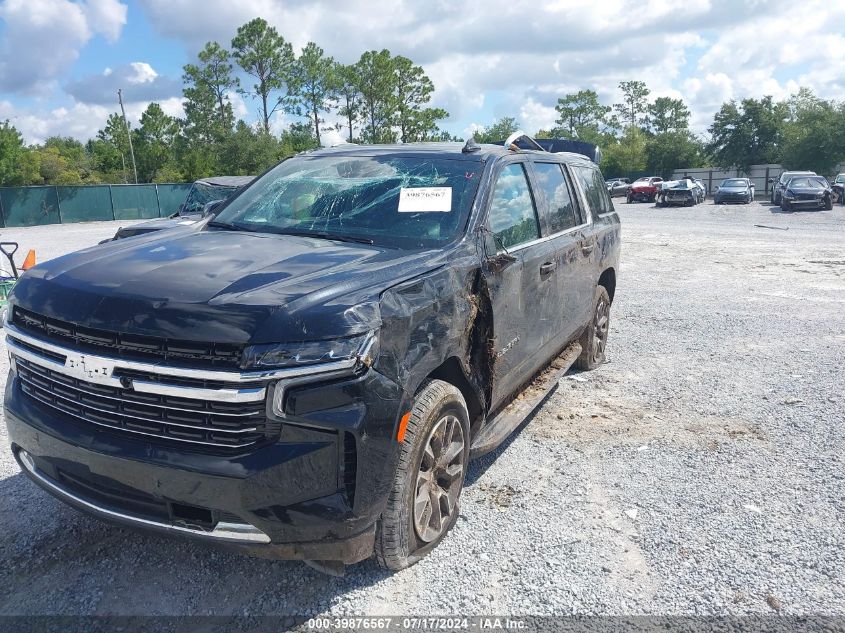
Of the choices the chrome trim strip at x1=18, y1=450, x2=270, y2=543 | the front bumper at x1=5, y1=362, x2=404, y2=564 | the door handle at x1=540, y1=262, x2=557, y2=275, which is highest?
the door handle at x1=540, y1=262, x2=557, y2=275

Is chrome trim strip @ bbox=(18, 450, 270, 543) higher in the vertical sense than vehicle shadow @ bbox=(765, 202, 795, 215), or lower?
higher

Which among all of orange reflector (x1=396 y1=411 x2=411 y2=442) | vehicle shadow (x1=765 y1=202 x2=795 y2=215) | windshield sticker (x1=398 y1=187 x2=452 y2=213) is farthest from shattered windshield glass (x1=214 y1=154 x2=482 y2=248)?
vehicle shadow (x1=765 y1=202 x2=795 y2=215)

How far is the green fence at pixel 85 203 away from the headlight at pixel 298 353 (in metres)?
40.6

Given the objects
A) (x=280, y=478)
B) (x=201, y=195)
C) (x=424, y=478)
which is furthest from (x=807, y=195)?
(x=280, y=478)

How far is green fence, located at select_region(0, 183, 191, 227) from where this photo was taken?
3675 cm

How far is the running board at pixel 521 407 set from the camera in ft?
11.7

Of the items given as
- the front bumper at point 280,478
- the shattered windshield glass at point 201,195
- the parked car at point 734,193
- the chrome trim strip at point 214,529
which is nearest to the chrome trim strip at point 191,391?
the front bumper at point 280,478

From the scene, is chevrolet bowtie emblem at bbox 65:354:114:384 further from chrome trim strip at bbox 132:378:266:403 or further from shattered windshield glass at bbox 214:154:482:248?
shattered windshield glass at bbox 214:154:482:248

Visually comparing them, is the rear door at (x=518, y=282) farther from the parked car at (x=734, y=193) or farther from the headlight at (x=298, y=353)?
the parked car at (x=734, y=193)

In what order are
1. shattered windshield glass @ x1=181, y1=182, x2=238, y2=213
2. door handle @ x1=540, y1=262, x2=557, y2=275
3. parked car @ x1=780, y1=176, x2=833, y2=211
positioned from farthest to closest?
1. parked car @ x1=780, y1=176, x2=833, y2=211
2. shattered windshield glass @ x1=181, y1=182, x2=238, y2=213
3. door handle @ x1=540, y1=262, x2=557, y2=275

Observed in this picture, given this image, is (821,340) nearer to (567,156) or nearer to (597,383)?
(597,383)

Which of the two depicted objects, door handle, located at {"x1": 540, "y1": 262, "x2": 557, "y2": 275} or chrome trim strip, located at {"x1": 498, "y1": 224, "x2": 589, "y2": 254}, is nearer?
chrome trim strip, located at {"x1": 498, "y1": 224, "x2": 589, "y2": 254}

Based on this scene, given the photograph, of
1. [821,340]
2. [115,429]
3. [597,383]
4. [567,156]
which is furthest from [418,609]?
[821,340]

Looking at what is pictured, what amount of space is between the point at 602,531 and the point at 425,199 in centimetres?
198
